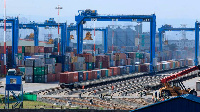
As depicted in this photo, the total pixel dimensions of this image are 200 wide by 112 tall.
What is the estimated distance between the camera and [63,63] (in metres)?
92.2

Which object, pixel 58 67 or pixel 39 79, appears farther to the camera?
pixel 58 67

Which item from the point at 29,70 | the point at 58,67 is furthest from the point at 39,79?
the point at 58,67

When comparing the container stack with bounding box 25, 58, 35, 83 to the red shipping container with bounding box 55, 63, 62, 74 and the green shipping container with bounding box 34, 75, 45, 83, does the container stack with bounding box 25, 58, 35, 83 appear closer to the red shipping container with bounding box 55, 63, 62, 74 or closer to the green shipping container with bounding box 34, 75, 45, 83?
the green shipping container with bounding box 34, 75, 45, 83

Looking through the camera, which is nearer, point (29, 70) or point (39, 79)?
point (29, 70)

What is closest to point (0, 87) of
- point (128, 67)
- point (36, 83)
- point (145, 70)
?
point (36, 83)

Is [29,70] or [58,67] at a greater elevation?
[58,67]

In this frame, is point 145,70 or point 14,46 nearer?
point 14,46

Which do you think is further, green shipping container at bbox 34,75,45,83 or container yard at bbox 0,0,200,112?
green shipping container at bbox 34,75,45,83

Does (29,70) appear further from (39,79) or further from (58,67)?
(58,67)

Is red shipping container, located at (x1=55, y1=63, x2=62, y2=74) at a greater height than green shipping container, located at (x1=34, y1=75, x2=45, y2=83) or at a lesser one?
greater

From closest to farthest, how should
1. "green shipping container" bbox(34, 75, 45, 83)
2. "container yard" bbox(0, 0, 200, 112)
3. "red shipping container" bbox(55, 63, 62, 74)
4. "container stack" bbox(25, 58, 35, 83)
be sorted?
"container yard" bbox(0, 0, 200, 112), "container stack" bbox(25, 58, 35, 83), "green shipping container" bbox(34, 75, 45, 83), "red shipping container" bbox(55, 63, 62, 74)

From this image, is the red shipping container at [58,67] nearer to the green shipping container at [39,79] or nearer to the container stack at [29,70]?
the green shipping container at [39,79]

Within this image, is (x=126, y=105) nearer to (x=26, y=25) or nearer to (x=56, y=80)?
(x=56, y=80)

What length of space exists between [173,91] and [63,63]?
34.4 metres
